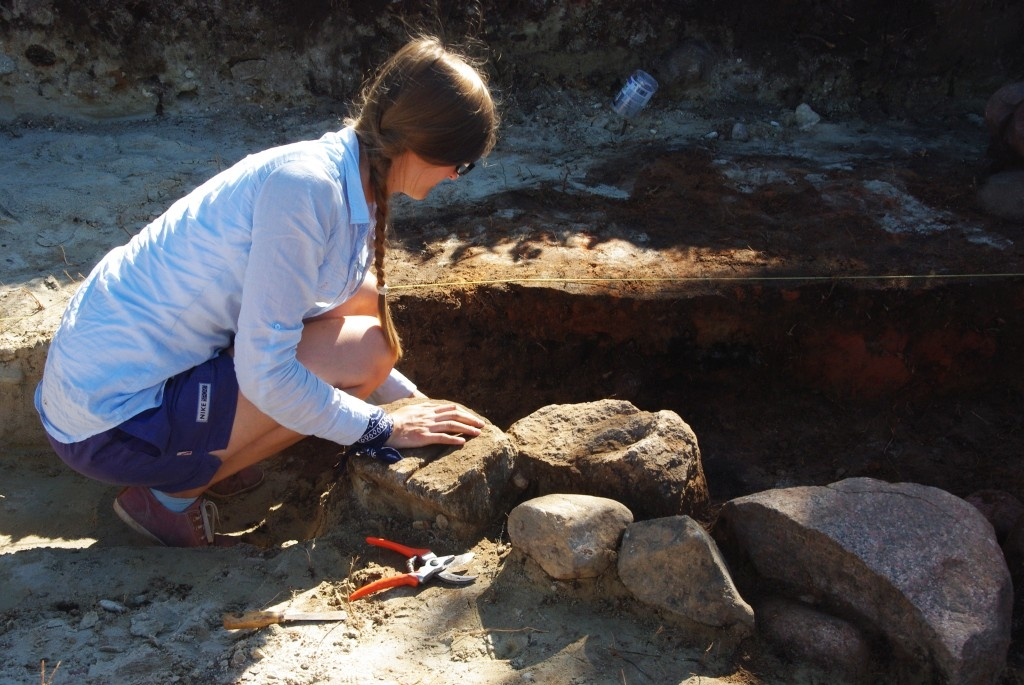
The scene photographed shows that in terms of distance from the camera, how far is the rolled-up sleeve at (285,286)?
2119mm

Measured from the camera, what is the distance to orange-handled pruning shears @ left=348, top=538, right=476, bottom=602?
241 centimetres

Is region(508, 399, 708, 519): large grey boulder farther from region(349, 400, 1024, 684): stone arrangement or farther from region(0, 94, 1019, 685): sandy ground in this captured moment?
region(0, 94, 1019, 685): sandy ground

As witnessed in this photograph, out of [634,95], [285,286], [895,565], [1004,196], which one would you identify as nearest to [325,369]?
[285,286]

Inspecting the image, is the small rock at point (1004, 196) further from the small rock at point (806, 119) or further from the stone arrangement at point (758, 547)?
the stone arrangement at point (758, 547)

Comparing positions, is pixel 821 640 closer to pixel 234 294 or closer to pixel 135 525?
pixel 234 294

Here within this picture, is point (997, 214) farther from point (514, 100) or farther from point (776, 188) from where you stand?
point (514, 100)

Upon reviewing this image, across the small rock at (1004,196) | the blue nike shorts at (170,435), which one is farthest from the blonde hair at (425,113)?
the small rock at (1004,196)

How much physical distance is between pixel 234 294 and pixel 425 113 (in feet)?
2.29

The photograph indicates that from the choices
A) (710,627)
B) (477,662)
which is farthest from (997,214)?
(477,662)

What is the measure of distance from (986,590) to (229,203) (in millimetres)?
2124

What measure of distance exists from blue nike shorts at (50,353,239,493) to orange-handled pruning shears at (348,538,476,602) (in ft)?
2.05

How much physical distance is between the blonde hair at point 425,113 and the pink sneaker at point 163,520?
48.4 inches

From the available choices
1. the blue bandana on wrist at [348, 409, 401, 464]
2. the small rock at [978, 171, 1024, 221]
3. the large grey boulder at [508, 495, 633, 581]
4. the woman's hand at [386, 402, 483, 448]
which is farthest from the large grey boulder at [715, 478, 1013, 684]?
the small rock at [978, 171, 1024, 221]

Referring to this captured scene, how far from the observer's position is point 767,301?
4.03m
